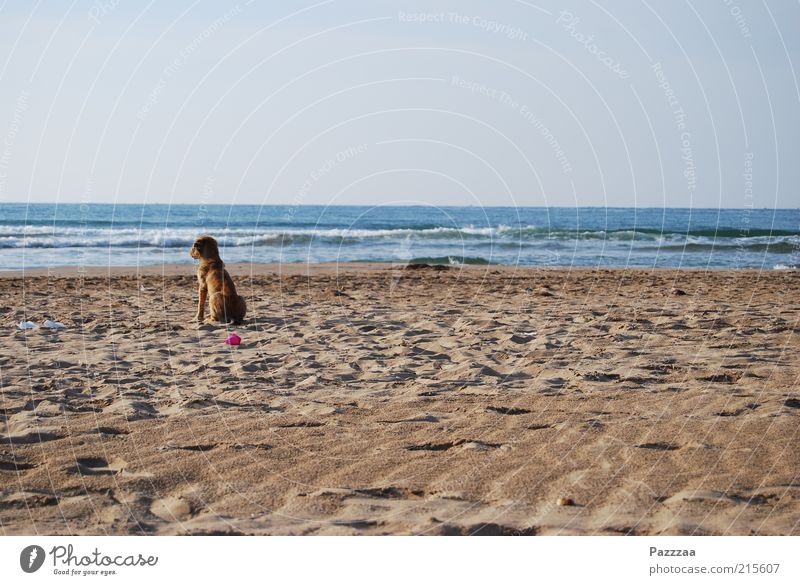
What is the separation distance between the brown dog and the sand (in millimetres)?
361

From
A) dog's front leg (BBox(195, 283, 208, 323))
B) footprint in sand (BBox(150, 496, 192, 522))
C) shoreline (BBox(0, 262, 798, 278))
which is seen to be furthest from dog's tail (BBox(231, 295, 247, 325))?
shoreline (BBox(0, 262, 798, 278))

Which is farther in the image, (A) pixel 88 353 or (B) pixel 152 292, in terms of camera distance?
(B) pixel 152 292

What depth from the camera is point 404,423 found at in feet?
20.5

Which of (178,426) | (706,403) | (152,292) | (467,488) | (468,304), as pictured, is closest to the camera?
(467,488)

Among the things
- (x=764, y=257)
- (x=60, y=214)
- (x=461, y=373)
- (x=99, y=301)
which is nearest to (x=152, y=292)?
(x=99, y=301)

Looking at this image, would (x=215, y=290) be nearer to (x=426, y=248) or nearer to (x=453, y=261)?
(x=453, y=261)

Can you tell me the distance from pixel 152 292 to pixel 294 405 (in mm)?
9331

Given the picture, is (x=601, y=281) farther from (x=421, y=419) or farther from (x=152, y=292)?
(x=421, y=419)

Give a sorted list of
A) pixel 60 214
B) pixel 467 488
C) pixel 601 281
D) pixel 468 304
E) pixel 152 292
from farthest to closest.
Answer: pixel 60 214 < pixel 601 281 < pixel 152 292 < pixel 468 304 < pixel 467 488

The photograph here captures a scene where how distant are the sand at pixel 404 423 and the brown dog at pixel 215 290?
361mm

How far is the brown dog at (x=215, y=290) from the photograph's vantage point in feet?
36.7

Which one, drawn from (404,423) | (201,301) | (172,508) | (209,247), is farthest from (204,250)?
(172,508)

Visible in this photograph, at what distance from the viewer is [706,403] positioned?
6.73 m

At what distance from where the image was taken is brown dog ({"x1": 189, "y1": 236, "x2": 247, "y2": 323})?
1118cm
